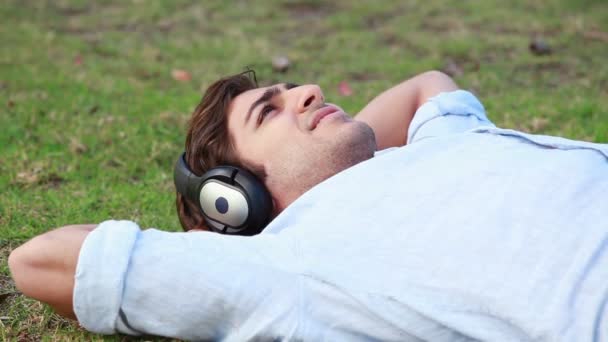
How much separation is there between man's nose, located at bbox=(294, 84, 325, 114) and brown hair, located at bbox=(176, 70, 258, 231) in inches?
10.8

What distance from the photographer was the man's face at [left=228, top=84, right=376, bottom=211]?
261 cm

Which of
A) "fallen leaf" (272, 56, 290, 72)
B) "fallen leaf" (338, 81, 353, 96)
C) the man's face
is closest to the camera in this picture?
the man's face

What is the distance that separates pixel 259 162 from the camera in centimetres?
267

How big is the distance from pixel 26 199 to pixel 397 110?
174 centimetres

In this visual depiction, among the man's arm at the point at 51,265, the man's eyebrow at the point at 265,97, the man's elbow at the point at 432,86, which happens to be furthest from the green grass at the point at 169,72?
the man's elbow at the point at 432,86

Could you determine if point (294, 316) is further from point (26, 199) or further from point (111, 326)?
point (26, 199)

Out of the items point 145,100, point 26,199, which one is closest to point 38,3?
point 145,100

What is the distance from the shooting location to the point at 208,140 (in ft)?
9.11

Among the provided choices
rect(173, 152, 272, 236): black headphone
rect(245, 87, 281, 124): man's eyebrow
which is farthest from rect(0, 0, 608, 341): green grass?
rect(245, 87, 281, 124): man's eyebrow

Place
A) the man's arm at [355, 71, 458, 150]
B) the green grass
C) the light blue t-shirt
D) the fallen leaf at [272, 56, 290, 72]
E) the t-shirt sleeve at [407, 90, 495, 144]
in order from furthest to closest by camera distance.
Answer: the fallen leaf at [272, 56, 290, 72] → the green grass → the man's arm at [355, 71, 458, 150] → the t-shirt sleeve at [407, 90, 495, 144] → the light blue t-shirt

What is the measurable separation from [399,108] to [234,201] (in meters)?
1.20

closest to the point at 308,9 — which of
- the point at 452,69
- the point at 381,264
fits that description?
the point at 452,69

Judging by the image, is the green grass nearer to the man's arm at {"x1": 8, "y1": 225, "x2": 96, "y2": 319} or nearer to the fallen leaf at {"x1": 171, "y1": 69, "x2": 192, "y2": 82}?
the fallen leaf at {"x1": 171, "y1": 69, "x2": 192, "y2": 82}

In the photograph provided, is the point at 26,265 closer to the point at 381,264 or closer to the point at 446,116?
the point at 381,264
